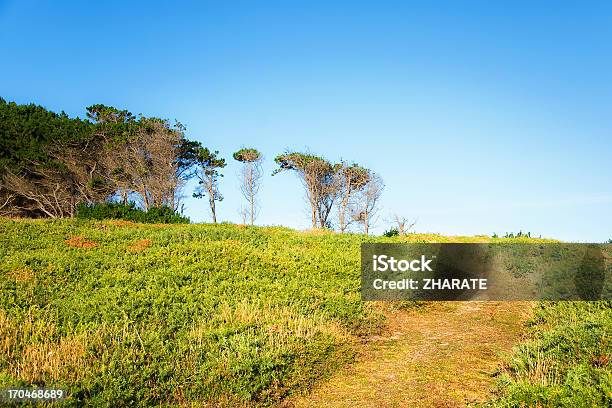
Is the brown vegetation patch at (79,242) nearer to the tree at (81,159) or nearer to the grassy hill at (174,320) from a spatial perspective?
the grassy hill at (174,320)

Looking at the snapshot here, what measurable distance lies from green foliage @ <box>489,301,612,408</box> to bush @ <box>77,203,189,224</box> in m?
31.0

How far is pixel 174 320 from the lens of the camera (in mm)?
11547

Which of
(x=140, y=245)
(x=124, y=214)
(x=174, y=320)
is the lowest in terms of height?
(x=174, y=320)

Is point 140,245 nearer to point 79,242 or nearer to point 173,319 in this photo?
point 79,242

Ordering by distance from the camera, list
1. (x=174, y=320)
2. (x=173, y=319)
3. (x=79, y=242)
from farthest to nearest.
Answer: (x=79, y=242) < (x=173, y=319) < (x=174, y=320)

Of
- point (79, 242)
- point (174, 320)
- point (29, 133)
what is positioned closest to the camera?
point (174, 320)

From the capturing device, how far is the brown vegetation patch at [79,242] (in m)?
20.9

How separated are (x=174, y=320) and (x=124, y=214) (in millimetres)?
26882

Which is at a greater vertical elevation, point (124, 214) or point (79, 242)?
point (124, 214)

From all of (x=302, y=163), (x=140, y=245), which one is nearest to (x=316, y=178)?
(x=302, y=163)

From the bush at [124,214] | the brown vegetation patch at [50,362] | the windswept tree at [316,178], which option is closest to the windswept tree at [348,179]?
the windswept tree at [316,178]

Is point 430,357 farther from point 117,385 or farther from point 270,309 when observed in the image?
point 117,385

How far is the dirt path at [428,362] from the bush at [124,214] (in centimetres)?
2685

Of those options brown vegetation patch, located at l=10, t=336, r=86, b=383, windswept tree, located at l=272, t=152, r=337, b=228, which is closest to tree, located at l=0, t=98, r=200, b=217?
windswept tree, located at l=272, t=152, r=337, b=228
